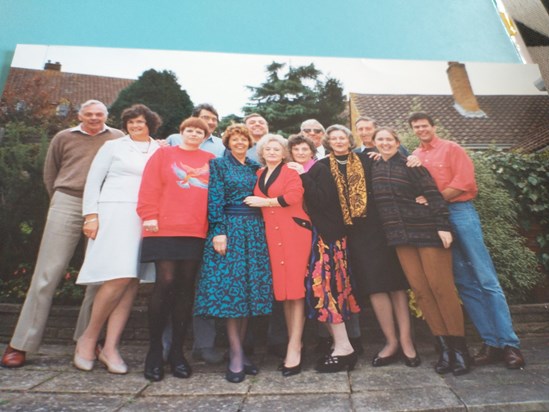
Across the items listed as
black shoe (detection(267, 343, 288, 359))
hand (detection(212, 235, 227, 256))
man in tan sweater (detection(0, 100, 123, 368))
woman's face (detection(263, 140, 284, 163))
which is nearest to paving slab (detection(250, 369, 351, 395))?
black shoe (detection(267, 343, 288, 359))

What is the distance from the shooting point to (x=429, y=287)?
1961 mm

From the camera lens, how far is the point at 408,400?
Answer: 4.72ft

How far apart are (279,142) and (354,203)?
1.86 feet

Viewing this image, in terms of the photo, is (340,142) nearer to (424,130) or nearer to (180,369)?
(424,130)

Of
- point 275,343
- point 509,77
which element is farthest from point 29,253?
point 509,77

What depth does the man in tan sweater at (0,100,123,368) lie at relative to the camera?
195 cm

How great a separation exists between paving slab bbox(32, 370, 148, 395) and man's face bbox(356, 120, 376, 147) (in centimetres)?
201

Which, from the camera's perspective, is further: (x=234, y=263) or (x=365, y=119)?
(x=365, y=119)

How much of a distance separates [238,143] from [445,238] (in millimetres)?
1272

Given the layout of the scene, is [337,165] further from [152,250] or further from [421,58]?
[152,250]

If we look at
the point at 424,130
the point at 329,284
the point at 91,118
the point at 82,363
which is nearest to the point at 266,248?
the point at 329,284

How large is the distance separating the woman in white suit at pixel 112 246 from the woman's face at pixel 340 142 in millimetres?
1127

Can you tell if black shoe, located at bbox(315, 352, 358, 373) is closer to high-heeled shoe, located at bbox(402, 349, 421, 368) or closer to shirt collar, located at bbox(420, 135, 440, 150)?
high-heeled shoe, located at bbox(402, 349, 421, 368)

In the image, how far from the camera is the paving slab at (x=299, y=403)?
140 cm
